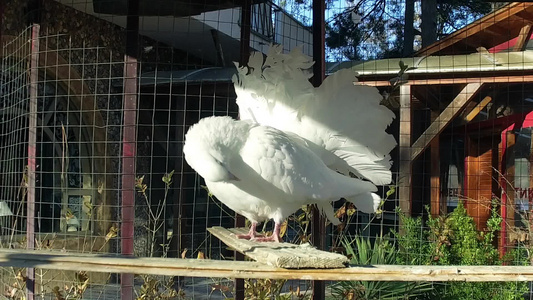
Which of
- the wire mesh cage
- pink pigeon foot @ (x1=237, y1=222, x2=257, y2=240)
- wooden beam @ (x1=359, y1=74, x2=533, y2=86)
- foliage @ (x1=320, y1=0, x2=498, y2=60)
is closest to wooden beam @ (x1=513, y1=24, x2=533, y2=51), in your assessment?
the wire mesh cage

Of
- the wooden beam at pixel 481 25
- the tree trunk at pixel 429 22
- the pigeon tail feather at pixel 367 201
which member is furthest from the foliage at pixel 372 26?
the pigeon tail feather at pixel 367 201

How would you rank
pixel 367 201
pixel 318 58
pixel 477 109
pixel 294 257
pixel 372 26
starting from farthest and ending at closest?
pixel 372 26, pixel 477 109, pixel 318 58, pixel 367 201, pixel 294 257

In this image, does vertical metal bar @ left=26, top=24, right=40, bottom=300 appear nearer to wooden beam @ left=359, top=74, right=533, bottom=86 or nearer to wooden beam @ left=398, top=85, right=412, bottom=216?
wooden beam @ left=359, top=74, right=533, bottom=86

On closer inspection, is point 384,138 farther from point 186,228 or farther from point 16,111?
point 186,228

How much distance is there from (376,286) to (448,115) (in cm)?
182

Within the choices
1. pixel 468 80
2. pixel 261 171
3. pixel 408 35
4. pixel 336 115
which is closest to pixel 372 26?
pixel 408 35

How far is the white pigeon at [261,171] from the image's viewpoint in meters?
2.73

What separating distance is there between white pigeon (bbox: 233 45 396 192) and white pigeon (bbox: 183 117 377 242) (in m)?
0.23

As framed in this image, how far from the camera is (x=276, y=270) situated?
2250mm

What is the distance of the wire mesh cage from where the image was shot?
4172 millimetres

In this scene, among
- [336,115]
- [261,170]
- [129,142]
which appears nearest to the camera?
[261,170]

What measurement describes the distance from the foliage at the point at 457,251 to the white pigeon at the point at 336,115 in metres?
2.08

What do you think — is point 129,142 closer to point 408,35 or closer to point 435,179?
point 435,179

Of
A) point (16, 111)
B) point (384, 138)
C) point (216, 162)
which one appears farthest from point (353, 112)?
point (16, 111)
